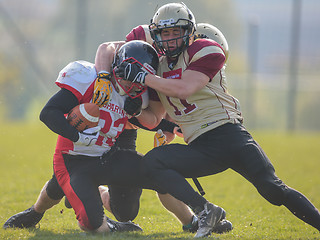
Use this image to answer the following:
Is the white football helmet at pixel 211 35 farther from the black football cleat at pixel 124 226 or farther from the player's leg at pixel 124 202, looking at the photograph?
the black football cleat at pixel 124 226

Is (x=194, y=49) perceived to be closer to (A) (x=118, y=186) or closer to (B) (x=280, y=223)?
(A) (x=118, y=186)

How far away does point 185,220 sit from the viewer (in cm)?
397

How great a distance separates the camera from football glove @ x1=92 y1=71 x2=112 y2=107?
3.70m

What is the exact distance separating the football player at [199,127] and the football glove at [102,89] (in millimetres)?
138

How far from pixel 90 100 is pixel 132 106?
0.32m

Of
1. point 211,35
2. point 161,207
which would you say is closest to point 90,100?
point 211,35

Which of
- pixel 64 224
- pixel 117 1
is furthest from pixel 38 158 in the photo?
pixel 117 1

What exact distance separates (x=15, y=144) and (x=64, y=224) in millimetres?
5769

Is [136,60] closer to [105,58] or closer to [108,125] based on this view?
[105,58]

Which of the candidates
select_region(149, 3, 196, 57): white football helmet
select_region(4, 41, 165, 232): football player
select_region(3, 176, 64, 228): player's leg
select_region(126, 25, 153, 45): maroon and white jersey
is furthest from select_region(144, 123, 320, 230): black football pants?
select_region(126, 25, 153, 45): maroon and white jersey

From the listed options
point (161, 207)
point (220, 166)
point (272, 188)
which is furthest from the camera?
point (161, 207)

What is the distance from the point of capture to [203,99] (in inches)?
150

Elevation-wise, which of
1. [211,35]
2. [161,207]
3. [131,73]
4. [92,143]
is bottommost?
[161,207]

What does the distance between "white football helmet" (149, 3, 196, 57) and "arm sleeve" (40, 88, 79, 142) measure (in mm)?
788
